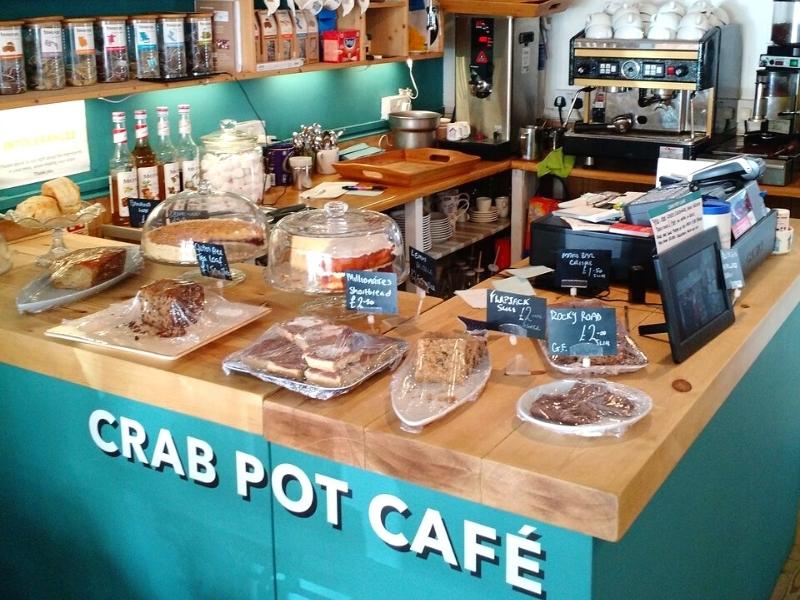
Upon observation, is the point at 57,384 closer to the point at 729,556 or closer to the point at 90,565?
the point at 90,565

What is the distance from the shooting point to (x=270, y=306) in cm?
210

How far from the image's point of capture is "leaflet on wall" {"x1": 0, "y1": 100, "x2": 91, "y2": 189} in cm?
297

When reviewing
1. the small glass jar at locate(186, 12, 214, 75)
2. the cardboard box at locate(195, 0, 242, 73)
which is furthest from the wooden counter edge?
the cardboard box at locate(195, 0, 242, 73)

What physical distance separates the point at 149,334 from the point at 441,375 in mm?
587

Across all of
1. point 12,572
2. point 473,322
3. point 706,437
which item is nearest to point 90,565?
point 12,572

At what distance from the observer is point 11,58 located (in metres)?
2.70

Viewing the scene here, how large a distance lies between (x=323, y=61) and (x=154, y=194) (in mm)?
1052

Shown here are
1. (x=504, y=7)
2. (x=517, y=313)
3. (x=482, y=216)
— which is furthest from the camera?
(x=482, y=216)

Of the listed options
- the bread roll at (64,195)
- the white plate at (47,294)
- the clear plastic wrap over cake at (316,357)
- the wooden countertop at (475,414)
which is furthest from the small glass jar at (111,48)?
the clear plastic wrap over cake at (316,357)

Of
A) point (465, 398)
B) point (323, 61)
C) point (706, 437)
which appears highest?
point (323, 61)

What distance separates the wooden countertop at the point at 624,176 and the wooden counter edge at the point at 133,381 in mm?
2928

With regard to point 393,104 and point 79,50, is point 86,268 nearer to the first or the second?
point 79,50

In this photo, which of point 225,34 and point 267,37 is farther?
point 267,37

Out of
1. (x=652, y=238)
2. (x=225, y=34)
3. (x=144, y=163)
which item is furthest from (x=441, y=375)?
(x=225, y=34)
